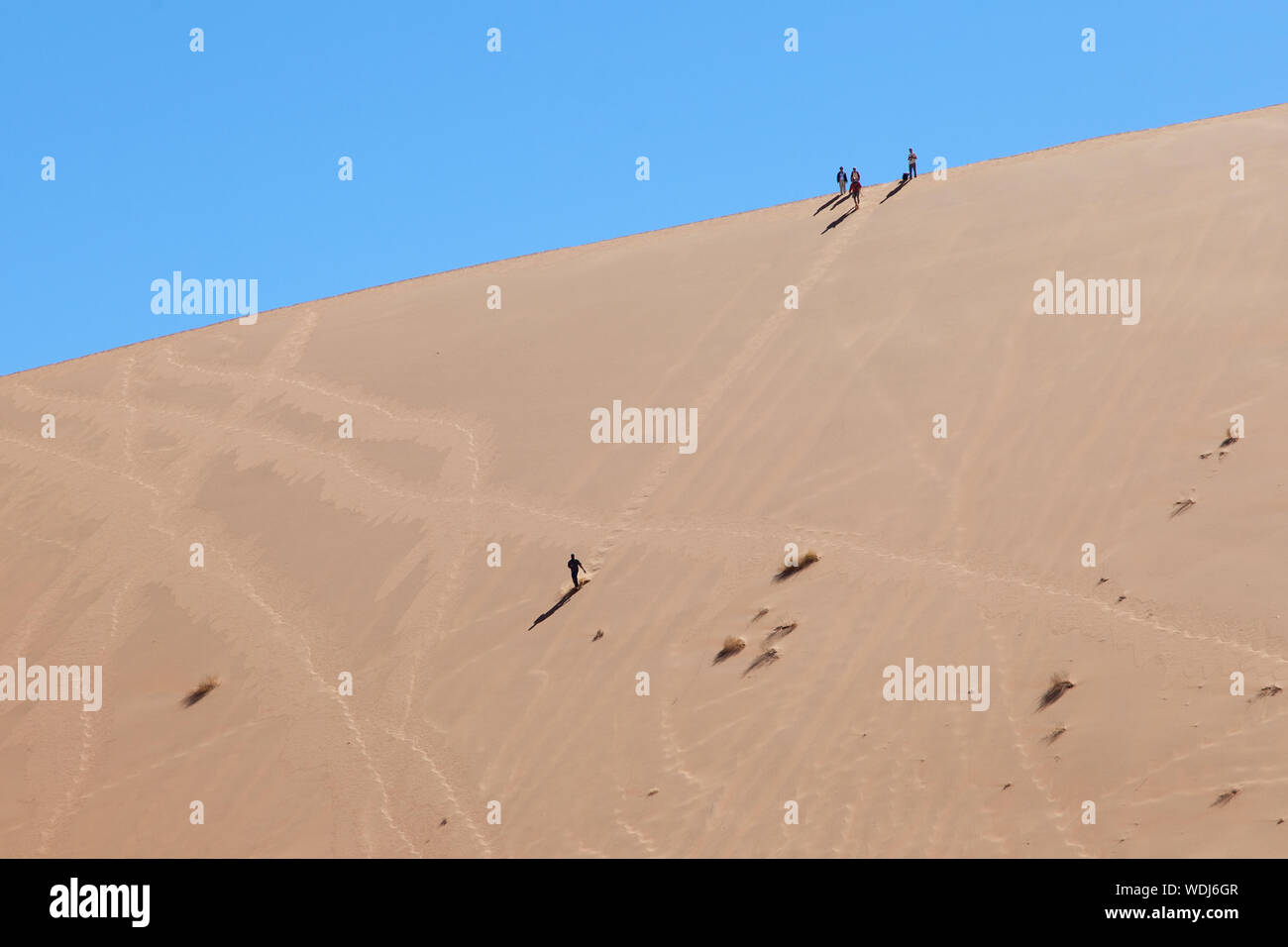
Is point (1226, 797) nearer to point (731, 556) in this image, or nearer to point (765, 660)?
point (765, 660)

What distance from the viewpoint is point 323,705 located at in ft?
42.9

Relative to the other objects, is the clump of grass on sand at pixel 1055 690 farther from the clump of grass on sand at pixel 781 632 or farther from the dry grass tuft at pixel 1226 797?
the clump of grass on sand at pixel 781 632

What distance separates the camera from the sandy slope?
31.7ft

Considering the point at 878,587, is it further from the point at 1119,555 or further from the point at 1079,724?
the point at 1079,724

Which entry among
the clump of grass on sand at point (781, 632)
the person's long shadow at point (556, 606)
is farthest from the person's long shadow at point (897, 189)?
the clump of grass on sand at point (781, 632)

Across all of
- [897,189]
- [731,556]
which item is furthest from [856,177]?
[731,556]

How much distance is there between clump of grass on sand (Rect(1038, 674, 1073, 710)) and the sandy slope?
0.09 meters

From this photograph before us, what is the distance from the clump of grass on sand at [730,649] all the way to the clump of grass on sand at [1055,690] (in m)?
2.78

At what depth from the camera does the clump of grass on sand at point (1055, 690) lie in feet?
31.7

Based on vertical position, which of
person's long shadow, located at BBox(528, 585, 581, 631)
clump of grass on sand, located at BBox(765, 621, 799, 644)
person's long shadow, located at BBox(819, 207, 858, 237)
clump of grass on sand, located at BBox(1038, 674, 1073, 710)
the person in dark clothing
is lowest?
clump of grass on sand, located at BBox(1038, 674, 1073, 710)

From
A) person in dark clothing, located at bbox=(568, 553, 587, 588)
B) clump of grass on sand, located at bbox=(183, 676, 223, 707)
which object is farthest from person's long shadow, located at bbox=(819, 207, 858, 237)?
clump of grass on sand, located at bbox=(183, 676, 223, 707)

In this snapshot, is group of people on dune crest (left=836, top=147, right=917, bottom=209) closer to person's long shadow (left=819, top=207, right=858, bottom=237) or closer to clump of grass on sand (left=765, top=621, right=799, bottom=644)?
person's long shadow (left=819, top=207, right=858, bottom=237)

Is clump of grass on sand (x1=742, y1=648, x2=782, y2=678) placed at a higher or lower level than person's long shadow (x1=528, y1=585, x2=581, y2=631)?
lower
